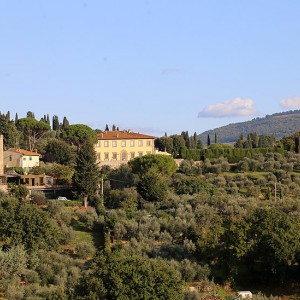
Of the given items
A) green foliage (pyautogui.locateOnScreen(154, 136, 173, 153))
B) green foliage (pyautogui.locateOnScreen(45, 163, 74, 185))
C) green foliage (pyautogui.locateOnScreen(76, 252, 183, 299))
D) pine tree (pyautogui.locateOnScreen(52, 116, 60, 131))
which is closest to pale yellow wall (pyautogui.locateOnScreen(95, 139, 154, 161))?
green foliage (pyautogui.locateOnScreen(154, 136, 173, 153))

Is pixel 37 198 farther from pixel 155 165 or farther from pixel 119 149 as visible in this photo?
pixel 119 149

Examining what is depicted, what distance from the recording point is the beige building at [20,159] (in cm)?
6581

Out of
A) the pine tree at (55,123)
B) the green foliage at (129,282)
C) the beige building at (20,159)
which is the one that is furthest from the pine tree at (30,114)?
the green foliage at (129,282)

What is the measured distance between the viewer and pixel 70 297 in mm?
24953

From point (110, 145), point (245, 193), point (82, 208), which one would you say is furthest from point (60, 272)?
point (110, 145)

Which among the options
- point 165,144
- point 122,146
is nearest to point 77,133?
point 122,146

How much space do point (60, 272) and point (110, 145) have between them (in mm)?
42885

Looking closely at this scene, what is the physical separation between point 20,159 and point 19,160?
0.17m

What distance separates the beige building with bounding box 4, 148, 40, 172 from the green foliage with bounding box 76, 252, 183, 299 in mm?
40617

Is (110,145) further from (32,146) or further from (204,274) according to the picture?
(204,274)

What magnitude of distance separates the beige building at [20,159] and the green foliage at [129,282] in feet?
133

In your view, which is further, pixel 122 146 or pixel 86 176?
pixel 122 146

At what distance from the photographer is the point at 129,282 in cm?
2570

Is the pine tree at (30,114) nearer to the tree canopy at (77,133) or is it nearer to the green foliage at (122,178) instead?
the tree canopy at (77,133)
